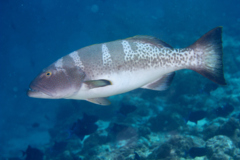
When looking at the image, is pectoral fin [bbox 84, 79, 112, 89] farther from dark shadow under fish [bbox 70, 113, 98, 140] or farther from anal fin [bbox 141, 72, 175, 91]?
dark shadow under fish [bbox 70, 113, 98, 140]

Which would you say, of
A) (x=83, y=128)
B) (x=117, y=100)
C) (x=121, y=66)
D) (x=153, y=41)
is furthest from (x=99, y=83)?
(x=117, y=100)

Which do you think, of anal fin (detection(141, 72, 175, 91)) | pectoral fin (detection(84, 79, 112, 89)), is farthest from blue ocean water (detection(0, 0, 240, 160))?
pectoral fin (detection(84, 79, 112, 89))

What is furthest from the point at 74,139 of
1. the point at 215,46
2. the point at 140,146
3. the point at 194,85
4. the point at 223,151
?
the point at 215,46

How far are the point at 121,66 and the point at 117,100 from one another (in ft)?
Result: 38.8

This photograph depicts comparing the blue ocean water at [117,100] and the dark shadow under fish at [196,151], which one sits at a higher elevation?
the blue ocean water at [117,100]

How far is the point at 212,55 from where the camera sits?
2.45m

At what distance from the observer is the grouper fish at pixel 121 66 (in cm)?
239

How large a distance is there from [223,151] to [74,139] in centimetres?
945

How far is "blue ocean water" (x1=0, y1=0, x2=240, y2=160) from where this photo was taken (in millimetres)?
6605

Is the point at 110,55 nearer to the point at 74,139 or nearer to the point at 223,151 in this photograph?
the point at 223,151

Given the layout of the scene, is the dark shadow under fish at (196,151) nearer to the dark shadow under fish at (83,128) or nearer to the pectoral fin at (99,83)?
the pectoral fin at (99,83)

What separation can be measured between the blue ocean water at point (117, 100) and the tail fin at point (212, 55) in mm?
3026

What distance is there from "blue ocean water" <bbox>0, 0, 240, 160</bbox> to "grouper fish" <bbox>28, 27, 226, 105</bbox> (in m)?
3.18

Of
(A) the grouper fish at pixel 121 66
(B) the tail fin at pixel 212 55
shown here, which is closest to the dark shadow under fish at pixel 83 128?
(A) the grouper fish at pixel 121 66
